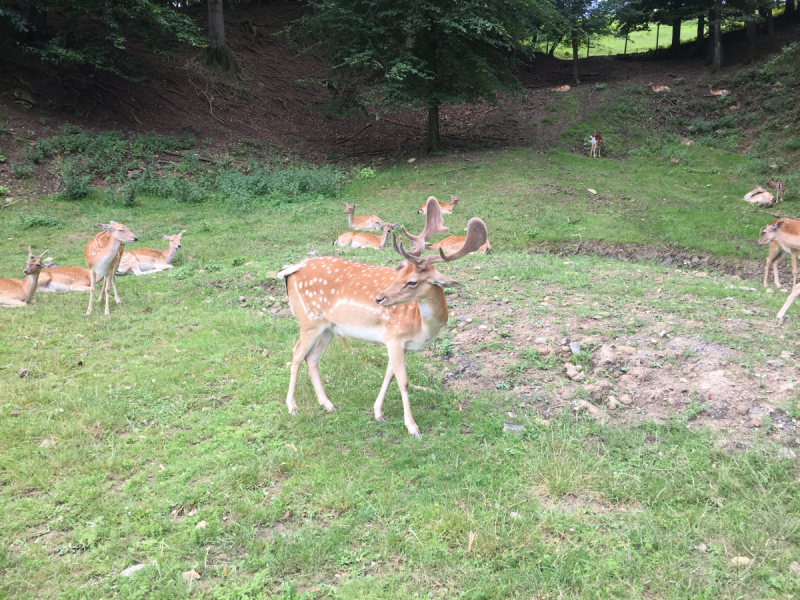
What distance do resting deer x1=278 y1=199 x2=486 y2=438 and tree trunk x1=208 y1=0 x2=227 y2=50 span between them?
19.9m

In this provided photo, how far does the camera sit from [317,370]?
208 inches

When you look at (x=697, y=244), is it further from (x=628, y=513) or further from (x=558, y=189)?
(x=628, y=513)

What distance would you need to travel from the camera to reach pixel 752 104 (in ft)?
63.1

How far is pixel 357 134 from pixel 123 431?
739 inches

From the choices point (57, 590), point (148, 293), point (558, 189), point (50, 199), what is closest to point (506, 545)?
point (57, 590)

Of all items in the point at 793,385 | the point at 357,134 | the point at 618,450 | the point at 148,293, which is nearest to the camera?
the point at 618,450

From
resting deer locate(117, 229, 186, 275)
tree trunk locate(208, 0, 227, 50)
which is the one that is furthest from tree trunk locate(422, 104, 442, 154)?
resting deer locate(117, 229, 186, 275)

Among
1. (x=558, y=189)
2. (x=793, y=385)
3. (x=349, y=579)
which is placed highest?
(x=558, y=189)

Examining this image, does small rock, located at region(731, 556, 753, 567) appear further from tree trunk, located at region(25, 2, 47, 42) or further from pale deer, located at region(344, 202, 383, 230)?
tree trunk, located at region(25, 2, 47, 42)

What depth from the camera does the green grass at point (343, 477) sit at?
314 centimetres

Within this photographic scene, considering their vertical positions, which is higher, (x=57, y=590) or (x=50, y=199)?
(x=50, y=199)

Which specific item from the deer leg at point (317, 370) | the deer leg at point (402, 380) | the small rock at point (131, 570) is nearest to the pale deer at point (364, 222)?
the deer leg at point (317, 370)

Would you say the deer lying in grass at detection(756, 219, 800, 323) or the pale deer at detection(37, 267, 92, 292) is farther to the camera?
the deer lying in grass at detection(756, 219, 800, 323)

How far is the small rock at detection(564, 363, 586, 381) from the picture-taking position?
521 centimetres
